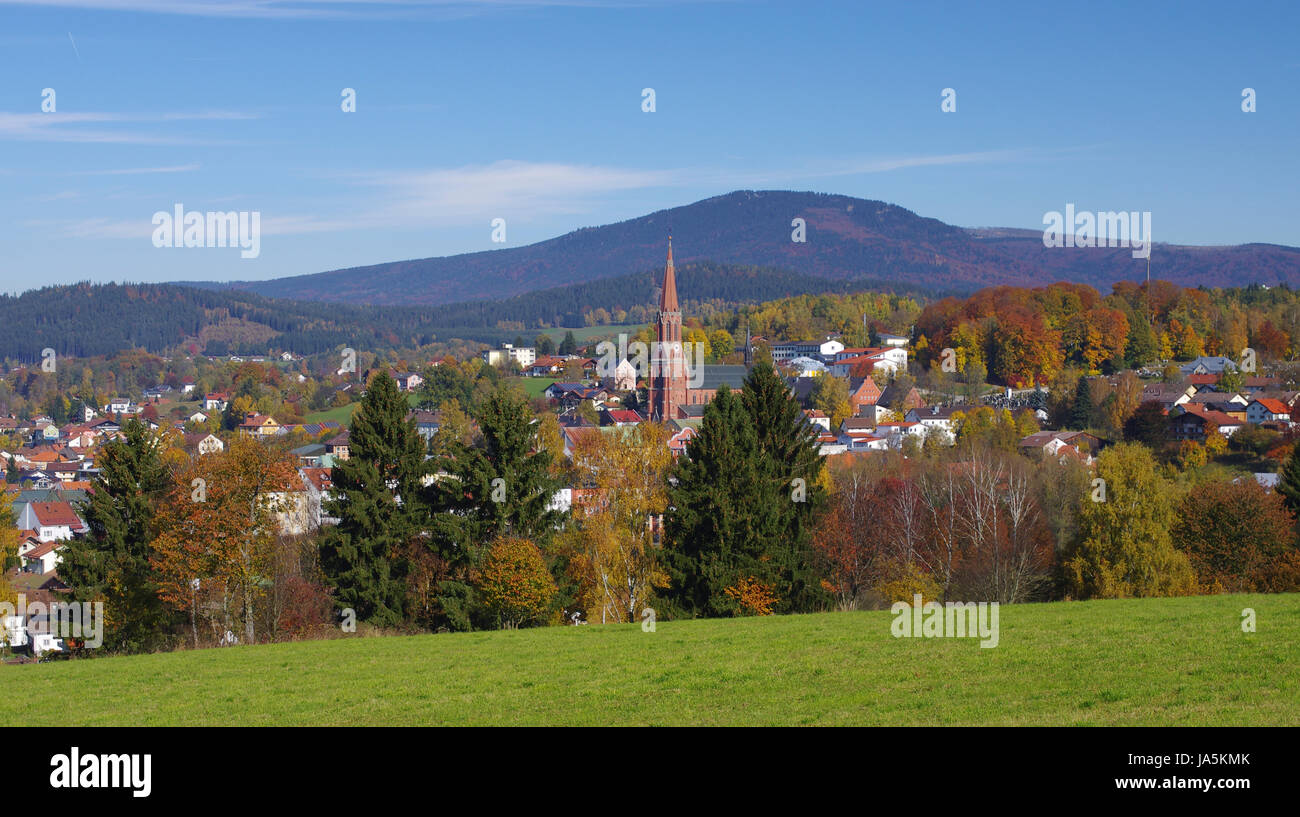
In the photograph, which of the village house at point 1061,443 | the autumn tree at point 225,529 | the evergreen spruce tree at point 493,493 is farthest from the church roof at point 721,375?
the autumn tree at point 225,529

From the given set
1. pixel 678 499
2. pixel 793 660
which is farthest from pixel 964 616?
pixel 678 499

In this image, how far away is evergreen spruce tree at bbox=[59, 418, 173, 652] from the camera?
83.7 ft

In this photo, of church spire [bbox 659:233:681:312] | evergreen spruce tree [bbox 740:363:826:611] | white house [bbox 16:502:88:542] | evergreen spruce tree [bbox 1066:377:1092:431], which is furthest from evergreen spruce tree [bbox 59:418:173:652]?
church spire [bbox 659:233:681:312]

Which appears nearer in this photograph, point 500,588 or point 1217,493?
point 500,588

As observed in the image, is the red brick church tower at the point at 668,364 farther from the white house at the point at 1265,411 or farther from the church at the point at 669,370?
the white house at the point at 1265,411

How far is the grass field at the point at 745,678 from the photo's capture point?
37.6 ft

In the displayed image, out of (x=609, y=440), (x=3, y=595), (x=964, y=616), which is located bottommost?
(x=3, y=595)

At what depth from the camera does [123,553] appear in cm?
2608

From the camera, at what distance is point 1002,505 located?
44031mm

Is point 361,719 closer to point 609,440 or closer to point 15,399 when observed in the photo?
point 609,440

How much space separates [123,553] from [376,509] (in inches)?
238

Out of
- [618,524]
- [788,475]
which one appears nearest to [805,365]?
[788,475]
